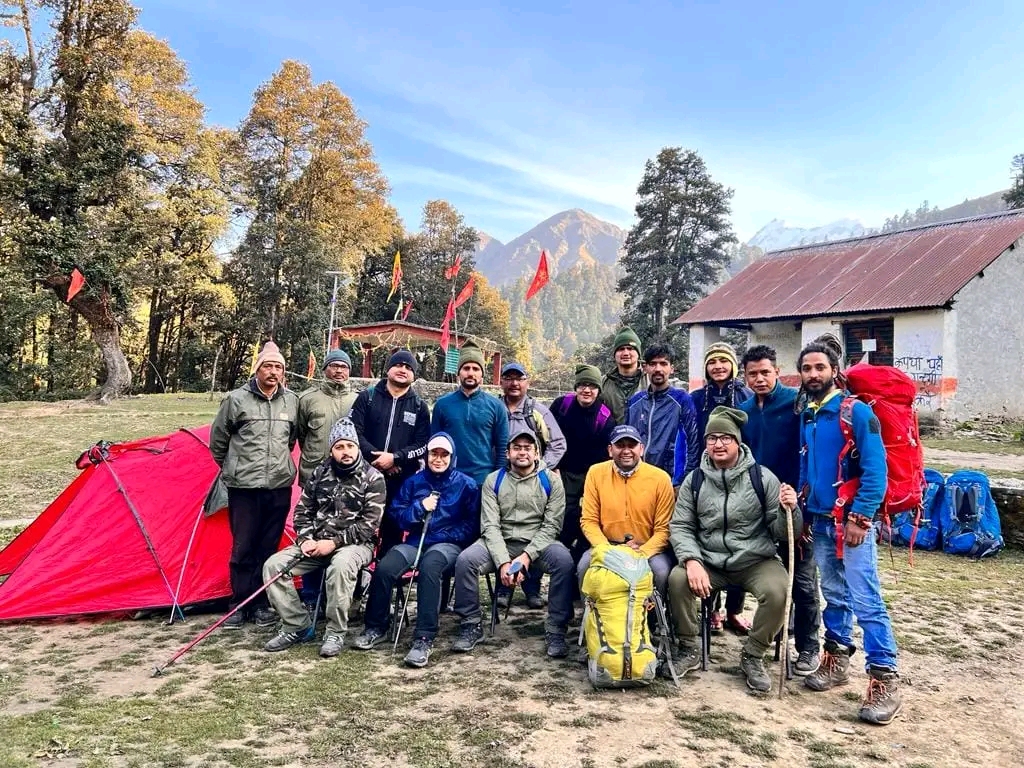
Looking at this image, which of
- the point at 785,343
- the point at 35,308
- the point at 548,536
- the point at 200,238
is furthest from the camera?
the point at 200,238

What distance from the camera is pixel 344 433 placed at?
4.24 meters

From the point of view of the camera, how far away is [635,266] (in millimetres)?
30750

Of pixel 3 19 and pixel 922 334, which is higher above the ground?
pixel 3 19

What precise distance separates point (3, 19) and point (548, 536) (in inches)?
911

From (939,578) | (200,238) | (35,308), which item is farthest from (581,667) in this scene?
(200,238)

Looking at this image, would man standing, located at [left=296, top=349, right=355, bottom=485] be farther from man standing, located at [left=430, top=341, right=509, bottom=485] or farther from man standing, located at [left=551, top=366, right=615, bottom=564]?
man standing, located at [left=551, top=366, right=615, bottom=564]

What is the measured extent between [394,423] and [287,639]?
5.06ft

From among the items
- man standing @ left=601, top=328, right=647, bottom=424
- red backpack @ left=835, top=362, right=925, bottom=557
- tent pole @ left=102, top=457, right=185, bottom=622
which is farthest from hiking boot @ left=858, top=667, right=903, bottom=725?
tent pole @ left=102, top=457, right=185, bottom=622

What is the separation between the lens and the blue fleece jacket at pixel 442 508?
14.3 feet

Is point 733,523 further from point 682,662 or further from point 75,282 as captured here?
point 75,282

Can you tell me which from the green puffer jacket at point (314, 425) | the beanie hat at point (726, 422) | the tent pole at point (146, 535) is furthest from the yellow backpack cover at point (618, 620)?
the tent pole at point (146, 535)

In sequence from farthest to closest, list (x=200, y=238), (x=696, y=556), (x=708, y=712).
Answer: (x=200, y=238) → (x=696, y=556) → (x=708, y=712)

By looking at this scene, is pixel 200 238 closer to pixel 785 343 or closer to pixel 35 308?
pixel 35 308

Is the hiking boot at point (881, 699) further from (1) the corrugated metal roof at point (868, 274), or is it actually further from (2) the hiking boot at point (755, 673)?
(1) the corrugated metal roof at point (868, 274)
